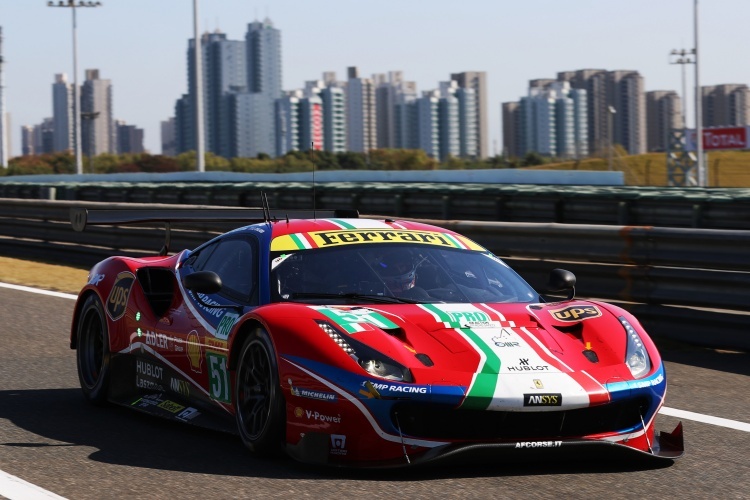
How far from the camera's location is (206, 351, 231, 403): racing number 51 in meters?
6.06

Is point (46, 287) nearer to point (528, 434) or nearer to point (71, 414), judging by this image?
point (71, 414)

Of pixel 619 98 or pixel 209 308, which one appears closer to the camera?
pixel 209 308

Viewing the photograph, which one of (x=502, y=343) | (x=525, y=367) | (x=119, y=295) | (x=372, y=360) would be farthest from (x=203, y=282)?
(x=525, y=367)

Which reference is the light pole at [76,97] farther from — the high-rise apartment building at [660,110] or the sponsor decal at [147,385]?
the high-rise apartment building at [660,110]

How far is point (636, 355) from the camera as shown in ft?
18.4

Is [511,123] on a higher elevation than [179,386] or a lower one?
higher

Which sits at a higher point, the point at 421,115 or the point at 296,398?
the point at 421,115

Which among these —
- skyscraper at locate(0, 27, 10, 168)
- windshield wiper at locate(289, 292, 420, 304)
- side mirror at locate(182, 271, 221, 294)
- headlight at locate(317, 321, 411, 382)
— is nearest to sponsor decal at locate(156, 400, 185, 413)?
side mirror at locate(182, 271, 221, 294)

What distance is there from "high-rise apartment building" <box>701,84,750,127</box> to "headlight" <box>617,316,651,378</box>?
168592mm

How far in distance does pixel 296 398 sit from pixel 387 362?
17.2 inches

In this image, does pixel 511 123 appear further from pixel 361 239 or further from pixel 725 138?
pixel 361 239

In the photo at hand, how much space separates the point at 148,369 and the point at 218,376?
3.46 feet

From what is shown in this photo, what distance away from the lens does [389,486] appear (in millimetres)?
5012

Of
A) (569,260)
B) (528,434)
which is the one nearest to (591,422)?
(528,434)
